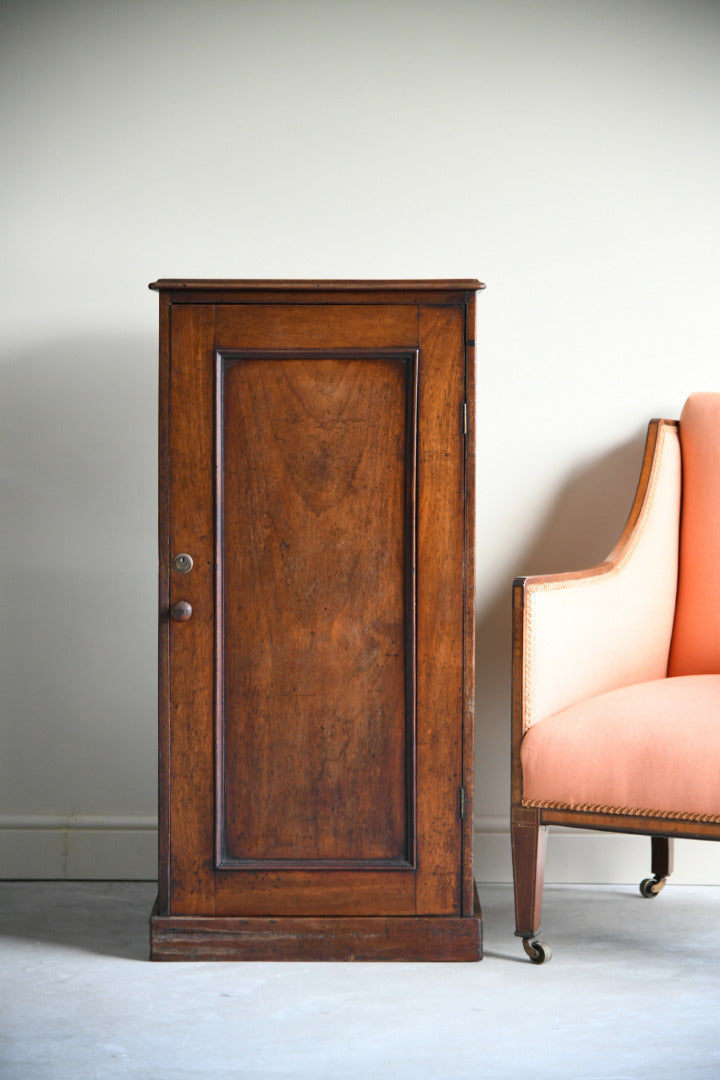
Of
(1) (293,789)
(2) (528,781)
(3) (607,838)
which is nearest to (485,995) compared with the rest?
(2) (528,781)

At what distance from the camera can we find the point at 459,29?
2494mm

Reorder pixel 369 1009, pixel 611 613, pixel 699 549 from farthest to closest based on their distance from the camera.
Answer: pixel 699 549
pixel 611 613
pixel 369 1009

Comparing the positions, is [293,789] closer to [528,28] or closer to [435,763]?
[435,763]

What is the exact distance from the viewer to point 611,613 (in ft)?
6.97

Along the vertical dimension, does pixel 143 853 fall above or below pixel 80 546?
below

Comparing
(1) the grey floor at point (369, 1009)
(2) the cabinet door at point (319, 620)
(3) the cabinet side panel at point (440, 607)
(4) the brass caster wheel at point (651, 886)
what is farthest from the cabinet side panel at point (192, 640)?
(4) the brass caster wheel at point (651, 886)

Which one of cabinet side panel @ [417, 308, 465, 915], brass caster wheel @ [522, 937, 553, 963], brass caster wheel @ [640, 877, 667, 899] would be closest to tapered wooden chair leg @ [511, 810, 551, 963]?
brass caster wheel @ [522, 937, 553, 963]

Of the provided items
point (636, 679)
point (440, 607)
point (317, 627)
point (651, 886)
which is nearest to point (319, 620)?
point (317, 627)

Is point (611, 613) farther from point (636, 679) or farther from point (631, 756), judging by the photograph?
point (631, 756)

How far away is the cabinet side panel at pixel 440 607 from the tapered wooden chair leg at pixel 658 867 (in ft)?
2.06

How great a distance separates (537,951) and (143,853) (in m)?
1.03

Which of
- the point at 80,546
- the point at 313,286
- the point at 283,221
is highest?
the point at 283,221

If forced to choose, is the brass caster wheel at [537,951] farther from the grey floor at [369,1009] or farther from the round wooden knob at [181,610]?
the round wooden knob at [181,610]

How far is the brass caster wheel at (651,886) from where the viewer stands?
2.30 m
